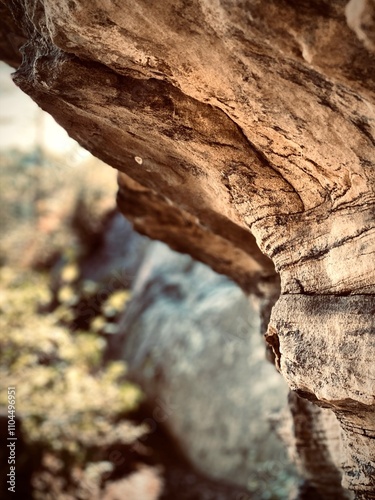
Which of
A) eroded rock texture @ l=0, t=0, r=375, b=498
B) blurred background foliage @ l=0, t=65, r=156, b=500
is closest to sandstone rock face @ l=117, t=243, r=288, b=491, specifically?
blurred background foliage @ l=0, t=65, r=156, b=500

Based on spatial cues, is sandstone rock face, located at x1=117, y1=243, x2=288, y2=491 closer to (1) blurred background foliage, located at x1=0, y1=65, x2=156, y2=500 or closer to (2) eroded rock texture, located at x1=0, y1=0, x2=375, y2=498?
(1) blurred background foliage, located at x1=0, y1=65, x2=156, y2=500

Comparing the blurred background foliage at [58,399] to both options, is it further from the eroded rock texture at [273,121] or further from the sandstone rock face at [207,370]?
the eroded rock texture at [273,121]

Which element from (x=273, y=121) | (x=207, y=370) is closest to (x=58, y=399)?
(x=207, y=370)

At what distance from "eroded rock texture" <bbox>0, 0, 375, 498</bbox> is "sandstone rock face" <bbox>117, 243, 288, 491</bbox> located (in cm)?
466

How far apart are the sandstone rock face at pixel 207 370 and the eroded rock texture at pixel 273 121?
183 inches

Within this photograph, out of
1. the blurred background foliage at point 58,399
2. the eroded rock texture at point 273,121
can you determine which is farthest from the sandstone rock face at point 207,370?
the eroded rock texture at point 273,121

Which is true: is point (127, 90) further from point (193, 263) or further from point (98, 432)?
point (193, 263)

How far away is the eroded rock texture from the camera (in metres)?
1.94

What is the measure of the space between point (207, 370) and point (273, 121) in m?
7.34

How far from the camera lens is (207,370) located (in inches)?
357

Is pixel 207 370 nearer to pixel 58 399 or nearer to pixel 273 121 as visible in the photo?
pixel 58 399

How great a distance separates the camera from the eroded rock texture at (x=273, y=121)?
1942 mm

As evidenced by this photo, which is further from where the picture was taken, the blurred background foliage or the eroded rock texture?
the blurred background foliage

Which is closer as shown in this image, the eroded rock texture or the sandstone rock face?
the eroded rock texture
